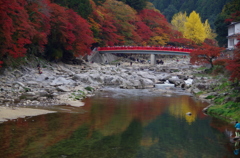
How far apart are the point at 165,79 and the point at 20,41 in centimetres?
1910

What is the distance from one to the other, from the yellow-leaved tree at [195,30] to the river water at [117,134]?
57.7 m

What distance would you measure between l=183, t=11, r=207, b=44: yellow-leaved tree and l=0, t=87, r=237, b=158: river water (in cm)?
5765

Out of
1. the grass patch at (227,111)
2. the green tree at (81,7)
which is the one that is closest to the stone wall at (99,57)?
the green tree at (81,7)

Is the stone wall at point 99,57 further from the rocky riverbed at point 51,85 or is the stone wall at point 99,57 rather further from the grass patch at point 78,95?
the grass patch at point 78,95

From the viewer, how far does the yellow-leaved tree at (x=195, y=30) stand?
74.8m

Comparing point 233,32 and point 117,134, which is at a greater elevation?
point 233,32

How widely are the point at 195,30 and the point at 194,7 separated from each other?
115 feet

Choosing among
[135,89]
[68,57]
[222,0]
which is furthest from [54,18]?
[222,0]

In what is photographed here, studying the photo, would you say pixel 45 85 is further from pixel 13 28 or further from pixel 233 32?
pixel 233 32

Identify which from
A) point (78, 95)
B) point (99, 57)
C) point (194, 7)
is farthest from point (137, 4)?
point (78, 95)

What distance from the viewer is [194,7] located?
106438mm

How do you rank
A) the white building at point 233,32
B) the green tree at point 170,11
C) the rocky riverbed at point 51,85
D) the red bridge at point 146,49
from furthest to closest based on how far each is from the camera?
the green tree at point 170,11 → the red bridge at point 146,49 → the white building at point 233,32 → the rocky riverbed at point 51,85

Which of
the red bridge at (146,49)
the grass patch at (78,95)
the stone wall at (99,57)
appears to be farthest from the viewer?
the red bridge at (146,49)

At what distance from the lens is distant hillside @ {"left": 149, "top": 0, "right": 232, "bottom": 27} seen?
9500cm
